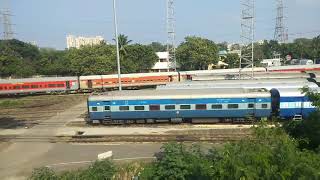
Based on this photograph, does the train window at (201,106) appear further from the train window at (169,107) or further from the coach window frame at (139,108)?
the coach window frame at (139,108)

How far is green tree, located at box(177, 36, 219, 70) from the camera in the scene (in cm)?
10381

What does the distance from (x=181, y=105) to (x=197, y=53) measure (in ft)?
233

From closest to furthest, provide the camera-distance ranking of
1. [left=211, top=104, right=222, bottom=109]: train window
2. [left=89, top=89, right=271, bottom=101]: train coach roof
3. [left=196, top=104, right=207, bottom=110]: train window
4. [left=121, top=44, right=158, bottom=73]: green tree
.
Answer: [left=89, top=89, right=271, bottom=101]: train coach roof < [left=211, top=104, right=222, bottom=109]: train window < [left=196, top=104, right=207, bottom=110]: train window < [left=121, top=44, right=158, bottom=73]: green tree

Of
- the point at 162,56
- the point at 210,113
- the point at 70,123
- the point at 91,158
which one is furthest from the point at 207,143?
the point at 162,56

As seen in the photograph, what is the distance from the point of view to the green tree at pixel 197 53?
4087 inches

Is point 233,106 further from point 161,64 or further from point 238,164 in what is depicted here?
point 161,64

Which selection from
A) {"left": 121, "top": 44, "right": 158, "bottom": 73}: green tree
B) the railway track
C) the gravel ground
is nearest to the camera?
the railway track

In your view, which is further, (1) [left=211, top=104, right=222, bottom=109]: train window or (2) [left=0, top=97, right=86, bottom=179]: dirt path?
(1) [left=211, top=104, right=222, bottom=109]: train window

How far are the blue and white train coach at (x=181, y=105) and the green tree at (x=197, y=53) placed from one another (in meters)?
68.9

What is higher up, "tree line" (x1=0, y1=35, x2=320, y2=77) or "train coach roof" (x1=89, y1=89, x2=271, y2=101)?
"tree line" (x1=0, y1=35, x2=320, y2=77)

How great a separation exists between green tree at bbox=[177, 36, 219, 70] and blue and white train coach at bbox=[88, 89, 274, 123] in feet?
226

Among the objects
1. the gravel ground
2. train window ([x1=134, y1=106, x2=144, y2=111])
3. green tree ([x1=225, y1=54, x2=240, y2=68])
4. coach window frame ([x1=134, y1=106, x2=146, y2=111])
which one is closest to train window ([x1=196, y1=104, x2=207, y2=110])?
coach window frame ([x1=134, y1=106, x2=146, y2=111])

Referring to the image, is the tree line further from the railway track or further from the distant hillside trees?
the railway track

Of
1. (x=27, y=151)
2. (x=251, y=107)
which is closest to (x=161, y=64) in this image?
(x=251, y=107)
